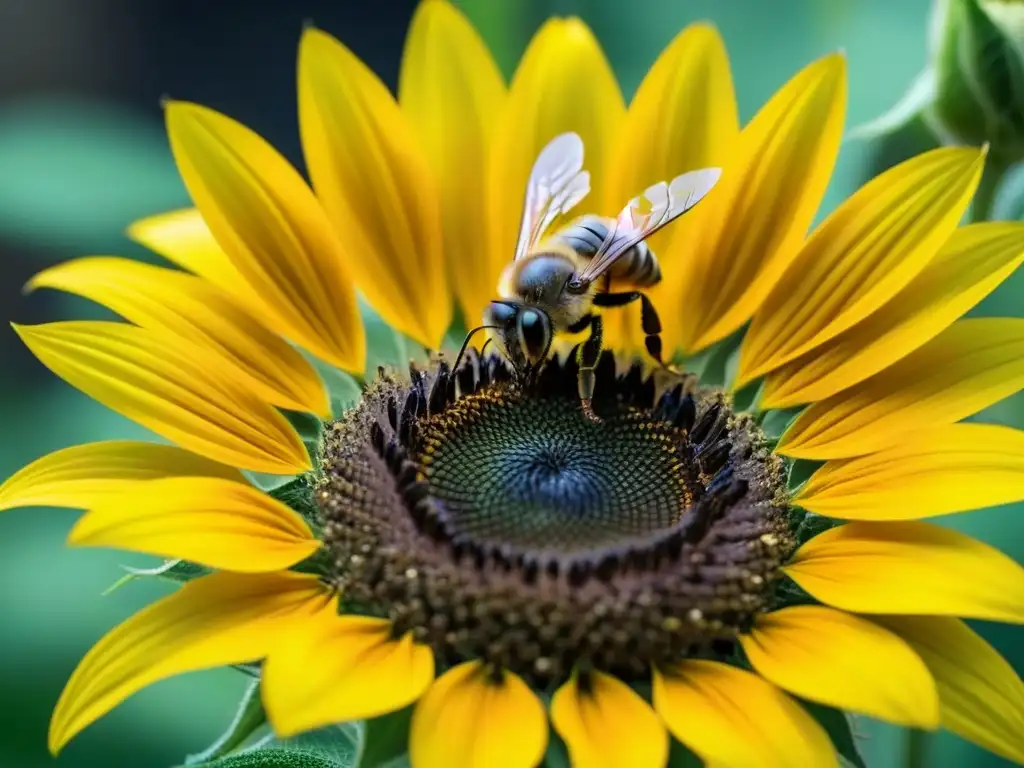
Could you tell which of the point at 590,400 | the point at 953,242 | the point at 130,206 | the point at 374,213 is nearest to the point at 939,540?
the point at 953,242

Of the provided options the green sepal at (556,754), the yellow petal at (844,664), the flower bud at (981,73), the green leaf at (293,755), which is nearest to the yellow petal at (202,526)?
the green leaf at (293,755)

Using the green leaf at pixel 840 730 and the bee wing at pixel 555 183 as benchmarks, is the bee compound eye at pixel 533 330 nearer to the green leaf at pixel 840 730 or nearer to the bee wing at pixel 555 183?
the bee wing at pixel 555 183

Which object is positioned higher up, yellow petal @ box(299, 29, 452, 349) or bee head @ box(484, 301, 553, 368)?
yellow petal @ box(299, 29, 452, 349)

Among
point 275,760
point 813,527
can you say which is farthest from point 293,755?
point 813,527

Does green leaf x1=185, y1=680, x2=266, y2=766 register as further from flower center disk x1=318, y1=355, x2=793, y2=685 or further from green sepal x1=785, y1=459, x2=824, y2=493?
green sepal x1=785, y1=459, x2=824, y2=493

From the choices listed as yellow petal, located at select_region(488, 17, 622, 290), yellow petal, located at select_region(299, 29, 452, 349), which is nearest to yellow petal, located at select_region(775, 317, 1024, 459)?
yellow petal, located at select_region(488, 17, 622, 290)

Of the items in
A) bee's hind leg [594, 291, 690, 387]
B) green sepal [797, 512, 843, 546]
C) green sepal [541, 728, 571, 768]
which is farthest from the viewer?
bee's hind leg [594, 291, 690, 387]

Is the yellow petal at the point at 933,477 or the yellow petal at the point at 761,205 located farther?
the yellow petal at the point at 761,205
